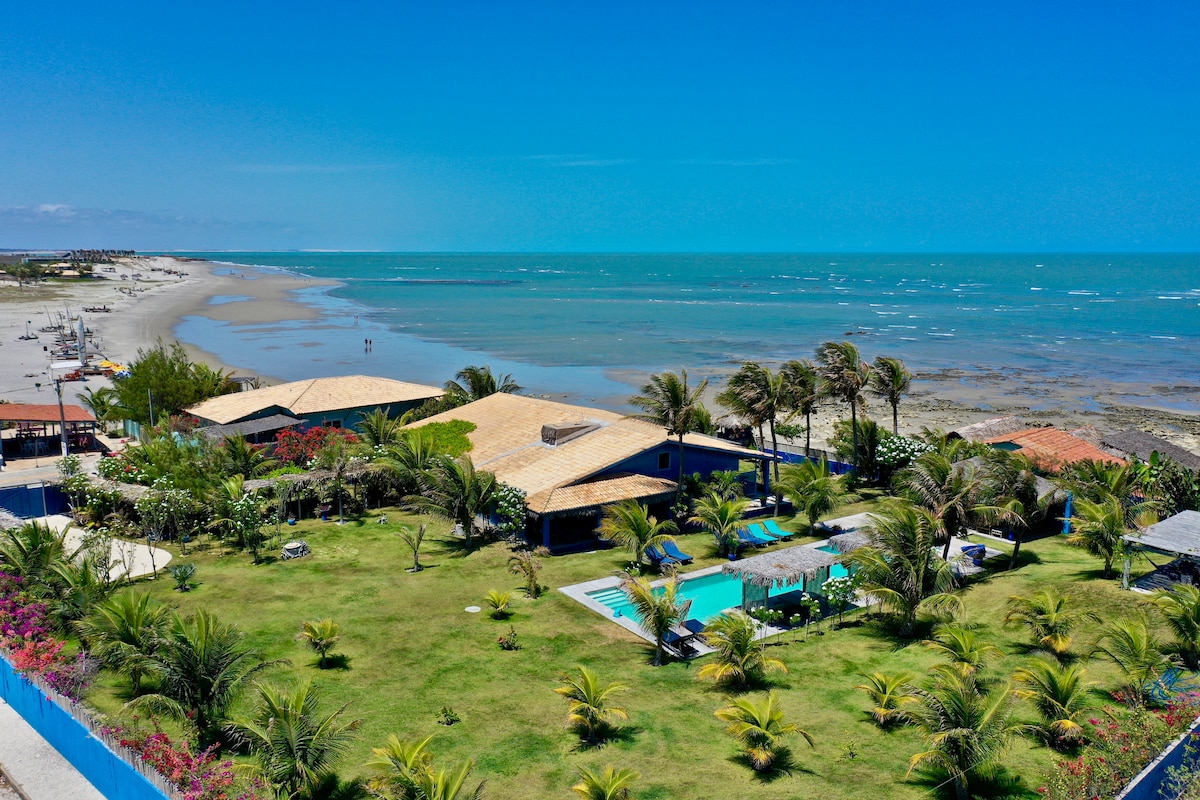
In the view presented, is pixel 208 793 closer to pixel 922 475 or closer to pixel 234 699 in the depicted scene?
pixel 234 699

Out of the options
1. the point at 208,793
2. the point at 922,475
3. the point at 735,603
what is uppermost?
the point at 922,475

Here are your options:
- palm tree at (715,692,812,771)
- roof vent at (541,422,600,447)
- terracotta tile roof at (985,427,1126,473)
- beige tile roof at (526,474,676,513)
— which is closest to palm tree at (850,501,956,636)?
palm tree at (715,692,812,771)

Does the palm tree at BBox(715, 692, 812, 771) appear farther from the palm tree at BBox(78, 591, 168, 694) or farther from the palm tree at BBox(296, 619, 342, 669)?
the palm tree at BBox(78, 591, 168, 694)

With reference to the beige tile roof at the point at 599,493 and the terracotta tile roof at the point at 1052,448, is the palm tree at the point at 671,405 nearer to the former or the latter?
the beige tile roof at the point at 599,493

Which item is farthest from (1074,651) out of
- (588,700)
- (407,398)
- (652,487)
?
(407,398)

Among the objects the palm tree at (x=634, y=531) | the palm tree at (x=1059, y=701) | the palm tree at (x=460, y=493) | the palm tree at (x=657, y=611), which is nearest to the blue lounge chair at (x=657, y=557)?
the palm tree at (x=634, y=531)

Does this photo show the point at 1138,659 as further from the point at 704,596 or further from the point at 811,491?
the point at 811,491
